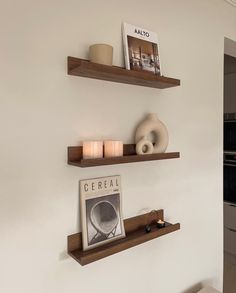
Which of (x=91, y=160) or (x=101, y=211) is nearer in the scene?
(x=91, y=160)

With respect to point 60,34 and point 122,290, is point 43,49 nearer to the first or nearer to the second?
point 60,34

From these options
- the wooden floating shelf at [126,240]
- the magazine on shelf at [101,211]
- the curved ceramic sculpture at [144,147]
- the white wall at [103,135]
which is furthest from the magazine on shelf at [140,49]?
the wooden floating shelf at [126,240]

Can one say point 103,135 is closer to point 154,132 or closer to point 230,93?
point 154,132

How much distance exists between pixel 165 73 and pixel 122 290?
125cm

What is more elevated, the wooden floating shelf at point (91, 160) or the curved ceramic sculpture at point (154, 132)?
the curved ceramic sculpture at point (154, 132)

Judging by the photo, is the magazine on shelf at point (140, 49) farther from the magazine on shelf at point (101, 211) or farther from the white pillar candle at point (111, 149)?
the magazine on shelf at point (101, 211)

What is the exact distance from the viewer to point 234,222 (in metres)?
3.15

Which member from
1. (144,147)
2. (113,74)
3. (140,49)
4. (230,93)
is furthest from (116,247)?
(230,93)

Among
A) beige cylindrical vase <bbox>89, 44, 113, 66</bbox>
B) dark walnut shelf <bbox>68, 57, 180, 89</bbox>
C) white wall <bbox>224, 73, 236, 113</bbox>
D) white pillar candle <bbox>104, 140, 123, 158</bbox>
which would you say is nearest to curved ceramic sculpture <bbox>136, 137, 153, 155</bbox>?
white pillar candle <bbox>104, 140, 123, 158</bbox>

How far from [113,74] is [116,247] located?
0.80 meters

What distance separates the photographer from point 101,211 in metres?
1.28

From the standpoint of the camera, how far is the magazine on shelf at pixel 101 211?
4.00 ft

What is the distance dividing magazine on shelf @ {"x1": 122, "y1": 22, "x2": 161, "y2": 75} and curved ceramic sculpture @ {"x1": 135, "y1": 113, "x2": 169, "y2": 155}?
267mm

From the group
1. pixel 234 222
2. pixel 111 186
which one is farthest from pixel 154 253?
pixel 234 222
